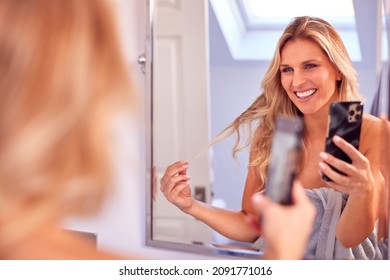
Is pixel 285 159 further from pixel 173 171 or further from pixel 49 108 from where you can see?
pixel 173 171

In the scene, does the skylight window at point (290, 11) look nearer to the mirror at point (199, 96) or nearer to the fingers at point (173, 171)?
the mirror at point (199, 96)

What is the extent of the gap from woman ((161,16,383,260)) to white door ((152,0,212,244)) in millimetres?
65

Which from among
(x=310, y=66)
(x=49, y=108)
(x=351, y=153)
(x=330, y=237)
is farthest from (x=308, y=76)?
(x=49, y=108)

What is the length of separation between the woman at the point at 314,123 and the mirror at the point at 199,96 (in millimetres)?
21

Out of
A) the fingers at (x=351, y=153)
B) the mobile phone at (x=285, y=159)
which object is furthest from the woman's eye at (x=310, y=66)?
the mobile phone at (x=285, y=159)

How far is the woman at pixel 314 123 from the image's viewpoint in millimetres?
952

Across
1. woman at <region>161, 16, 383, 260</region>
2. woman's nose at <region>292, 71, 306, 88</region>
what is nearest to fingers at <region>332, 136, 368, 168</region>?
woman at <region>161, 16, 383, 260</region>

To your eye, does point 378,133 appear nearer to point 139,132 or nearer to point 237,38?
point 237,38

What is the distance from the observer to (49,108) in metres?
0.56

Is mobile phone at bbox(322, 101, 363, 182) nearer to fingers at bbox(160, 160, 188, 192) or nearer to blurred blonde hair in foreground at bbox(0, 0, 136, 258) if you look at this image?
fingers at bbox(160, 160, 188, 192)

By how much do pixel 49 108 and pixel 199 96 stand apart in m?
0.56

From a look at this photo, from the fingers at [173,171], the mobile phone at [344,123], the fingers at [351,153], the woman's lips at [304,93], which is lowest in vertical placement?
the fingers at [173,171]

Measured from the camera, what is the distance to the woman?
952mm
